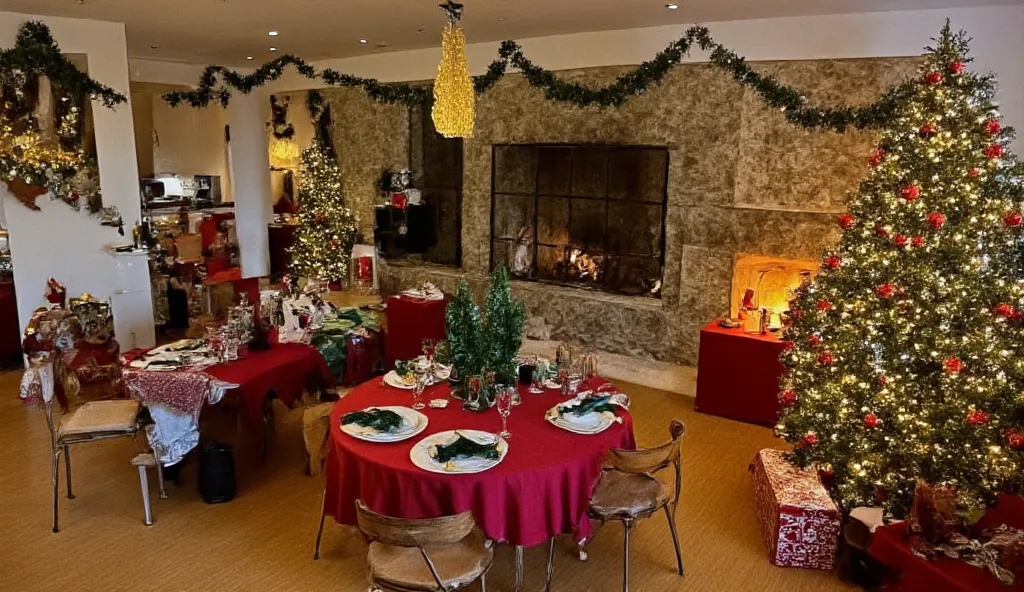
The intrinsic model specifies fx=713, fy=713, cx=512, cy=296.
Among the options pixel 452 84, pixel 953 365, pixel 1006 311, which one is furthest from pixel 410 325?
pixel 1006 311

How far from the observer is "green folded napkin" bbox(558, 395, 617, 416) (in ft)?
12.1

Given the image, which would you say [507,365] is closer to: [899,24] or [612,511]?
[612,511]

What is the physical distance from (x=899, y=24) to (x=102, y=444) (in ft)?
22.6

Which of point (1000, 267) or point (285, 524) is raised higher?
point (1000, 267)

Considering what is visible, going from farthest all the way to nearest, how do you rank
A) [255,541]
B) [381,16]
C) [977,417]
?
[381,16] → [255,541] → [977,417]

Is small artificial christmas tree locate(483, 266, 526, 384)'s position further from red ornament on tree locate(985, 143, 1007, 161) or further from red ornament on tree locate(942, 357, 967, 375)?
red ornament on tree locate(985, 143, 1007, 161)

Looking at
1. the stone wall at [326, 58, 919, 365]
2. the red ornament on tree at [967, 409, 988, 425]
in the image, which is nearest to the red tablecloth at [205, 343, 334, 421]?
the stone wall at [326, 58, 919, 365]

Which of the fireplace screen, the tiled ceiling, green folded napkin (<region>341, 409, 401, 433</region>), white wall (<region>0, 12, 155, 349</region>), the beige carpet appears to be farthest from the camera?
the fireplace screen

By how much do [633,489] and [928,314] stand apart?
1894mm

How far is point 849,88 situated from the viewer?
19.3ft

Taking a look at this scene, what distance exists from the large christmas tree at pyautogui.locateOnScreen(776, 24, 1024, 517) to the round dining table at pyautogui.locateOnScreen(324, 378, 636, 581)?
150cm

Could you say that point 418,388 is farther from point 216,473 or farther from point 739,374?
point 739,374

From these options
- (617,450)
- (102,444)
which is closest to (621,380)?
(617,450)

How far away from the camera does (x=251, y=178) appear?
10.5m
